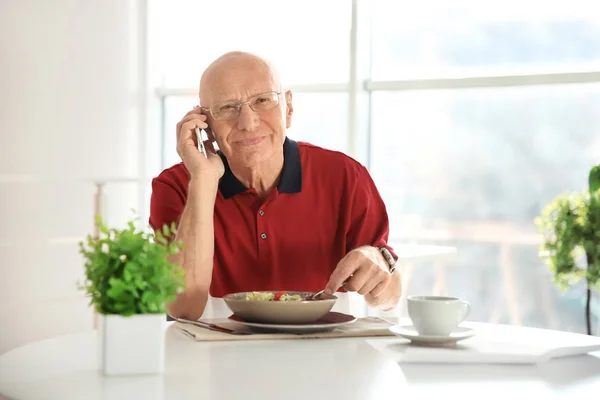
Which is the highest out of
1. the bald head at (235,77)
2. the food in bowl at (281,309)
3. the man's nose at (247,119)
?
the bald head at (235,77)

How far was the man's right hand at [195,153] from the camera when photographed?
2.09m

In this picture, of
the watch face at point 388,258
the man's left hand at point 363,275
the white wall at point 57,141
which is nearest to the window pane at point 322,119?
the white wall at point 57,141

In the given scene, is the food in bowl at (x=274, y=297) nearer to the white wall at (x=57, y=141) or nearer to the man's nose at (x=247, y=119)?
the man's nose at (x=247, y=119)

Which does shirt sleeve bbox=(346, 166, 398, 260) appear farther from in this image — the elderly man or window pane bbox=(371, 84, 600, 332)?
window pane bbox=(371, 84, 600, 332)

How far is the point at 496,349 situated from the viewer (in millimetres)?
1426

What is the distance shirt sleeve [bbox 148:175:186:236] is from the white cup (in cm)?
83

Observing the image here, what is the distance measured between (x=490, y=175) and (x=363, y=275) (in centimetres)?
311

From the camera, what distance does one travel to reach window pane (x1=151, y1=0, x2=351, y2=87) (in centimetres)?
511

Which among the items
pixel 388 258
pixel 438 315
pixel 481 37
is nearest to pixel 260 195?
pixel 388 258

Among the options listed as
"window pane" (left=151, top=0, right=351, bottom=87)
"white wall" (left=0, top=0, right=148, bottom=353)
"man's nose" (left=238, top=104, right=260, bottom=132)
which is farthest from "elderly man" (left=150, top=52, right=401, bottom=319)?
"window pane" (left=151, top=0, right=351, bottom=87)

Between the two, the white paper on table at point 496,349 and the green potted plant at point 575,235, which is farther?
the green potted plant at point 575,235

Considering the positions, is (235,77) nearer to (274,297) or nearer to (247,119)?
(247,119)

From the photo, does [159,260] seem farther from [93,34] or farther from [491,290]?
[93,34]

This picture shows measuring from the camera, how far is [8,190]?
181 inches
